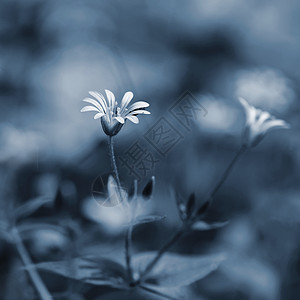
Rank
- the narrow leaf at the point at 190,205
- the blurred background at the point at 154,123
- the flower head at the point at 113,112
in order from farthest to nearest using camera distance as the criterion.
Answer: the blurred background at the point at 154,123 → the narrow leaf at the point at 190,205 → the flower head at the point at 113,112

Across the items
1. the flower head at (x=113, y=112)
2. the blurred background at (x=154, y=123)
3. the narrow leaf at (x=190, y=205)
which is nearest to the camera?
the flower head at (x=113, y=112)

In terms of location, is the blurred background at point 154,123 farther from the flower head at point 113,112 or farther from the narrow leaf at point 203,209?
the flower head at point 113,112

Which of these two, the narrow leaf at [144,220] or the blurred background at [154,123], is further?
the blurred background at [154,123]

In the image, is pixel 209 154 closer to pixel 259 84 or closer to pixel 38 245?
pixel 259 84

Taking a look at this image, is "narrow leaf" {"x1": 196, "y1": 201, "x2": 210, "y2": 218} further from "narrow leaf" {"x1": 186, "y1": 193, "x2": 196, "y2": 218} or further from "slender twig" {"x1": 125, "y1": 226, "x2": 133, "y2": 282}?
"slender twig" {"x1": 125, "y1": 226, "x2": 133, "y2": 282}

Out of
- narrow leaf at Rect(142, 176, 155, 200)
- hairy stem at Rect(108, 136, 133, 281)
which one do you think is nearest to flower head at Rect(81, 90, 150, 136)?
hairy stem at Rect(108, 136, 133, 281)

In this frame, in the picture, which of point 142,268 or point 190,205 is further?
point 142,268

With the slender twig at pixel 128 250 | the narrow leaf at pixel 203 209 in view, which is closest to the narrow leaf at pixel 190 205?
the narrow leaf at pixel 203 209

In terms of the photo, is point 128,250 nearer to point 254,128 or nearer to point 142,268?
point 142,268

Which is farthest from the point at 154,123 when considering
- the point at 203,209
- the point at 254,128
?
the point at 203,209
